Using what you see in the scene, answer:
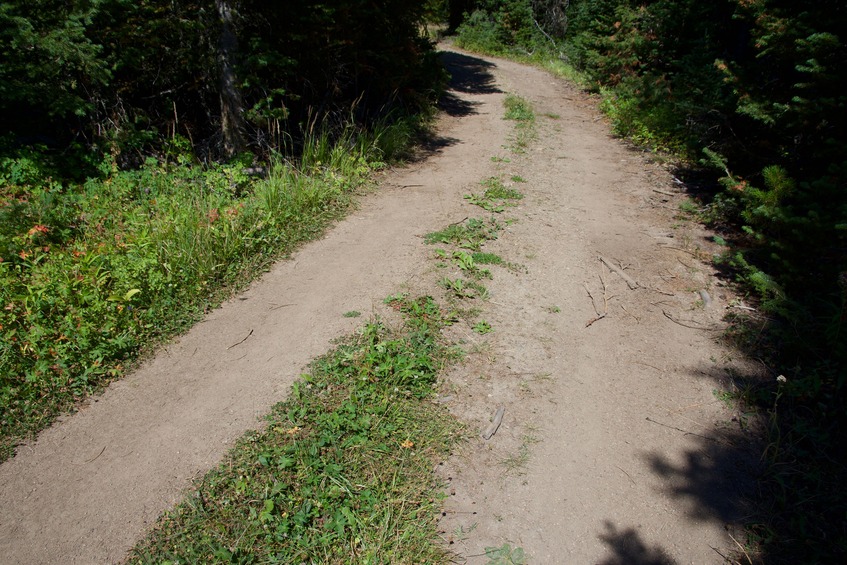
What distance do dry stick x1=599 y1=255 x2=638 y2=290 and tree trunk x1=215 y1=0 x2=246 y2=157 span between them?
18.0 feet

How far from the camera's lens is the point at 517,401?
3727mm

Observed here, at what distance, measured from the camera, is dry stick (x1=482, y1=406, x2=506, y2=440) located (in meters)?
3.42

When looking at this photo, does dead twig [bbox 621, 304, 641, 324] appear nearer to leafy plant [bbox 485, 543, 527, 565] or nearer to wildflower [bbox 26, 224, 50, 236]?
leafy plant [bbox 485, 543, 527, 565]

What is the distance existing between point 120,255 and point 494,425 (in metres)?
3.82

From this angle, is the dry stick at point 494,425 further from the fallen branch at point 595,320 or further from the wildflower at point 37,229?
the wildflower at point 37,229

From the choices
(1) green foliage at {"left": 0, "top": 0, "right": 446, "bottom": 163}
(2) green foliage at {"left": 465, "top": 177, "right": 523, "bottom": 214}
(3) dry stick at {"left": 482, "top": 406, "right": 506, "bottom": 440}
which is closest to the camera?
(3) dry stick at {"left": 482, "top": 406, "right": 506, "bottom": 440}

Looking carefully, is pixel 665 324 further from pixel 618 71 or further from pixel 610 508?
pixel 618 71

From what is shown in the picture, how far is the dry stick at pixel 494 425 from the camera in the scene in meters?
3.42

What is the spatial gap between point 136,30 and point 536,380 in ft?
22.3

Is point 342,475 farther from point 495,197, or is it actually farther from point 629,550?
point 495,197

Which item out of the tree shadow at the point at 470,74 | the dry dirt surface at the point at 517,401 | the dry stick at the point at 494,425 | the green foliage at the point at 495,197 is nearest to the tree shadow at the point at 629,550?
the dry dirt surface at the point at 517,401

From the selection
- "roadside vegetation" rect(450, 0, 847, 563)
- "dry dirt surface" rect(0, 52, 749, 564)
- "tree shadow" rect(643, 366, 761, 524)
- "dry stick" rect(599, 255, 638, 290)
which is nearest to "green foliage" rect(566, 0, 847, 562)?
"roadside vegetation" rect(450, 0, 847, 563)

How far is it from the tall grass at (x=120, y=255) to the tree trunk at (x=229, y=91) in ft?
2.27

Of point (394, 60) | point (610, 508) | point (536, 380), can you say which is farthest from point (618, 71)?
point (610, 508)
